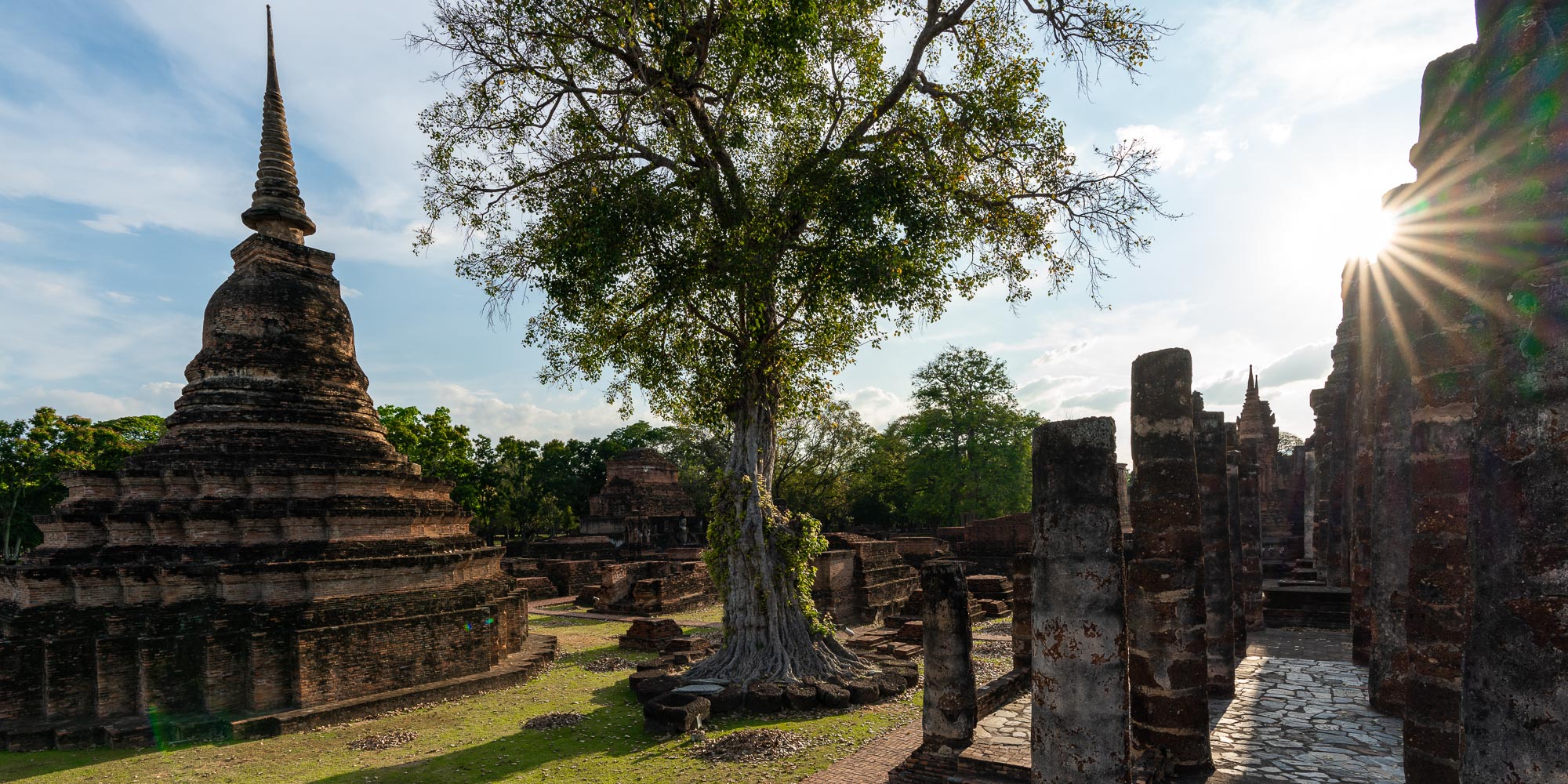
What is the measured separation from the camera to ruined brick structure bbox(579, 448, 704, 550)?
35438 mm

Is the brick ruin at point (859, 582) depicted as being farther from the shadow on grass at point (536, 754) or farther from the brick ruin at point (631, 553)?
the shadow on grass at point (536, 754)

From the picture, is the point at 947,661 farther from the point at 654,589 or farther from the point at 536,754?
the point at 654,589

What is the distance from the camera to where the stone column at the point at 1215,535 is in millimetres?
9969

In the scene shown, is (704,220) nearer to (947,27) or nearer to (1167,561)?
(947,27)

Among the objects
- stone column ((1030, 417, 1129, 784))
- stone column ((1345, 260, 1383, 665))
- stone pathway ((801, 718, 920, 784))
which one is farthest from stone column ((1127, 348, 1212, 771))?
stone column ((1345, 260, 1383, 665))

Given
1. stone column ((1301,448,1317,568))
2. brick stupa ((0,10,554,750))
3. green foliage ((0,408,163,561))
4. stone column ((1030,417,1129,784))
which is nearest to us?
stone column ((1030,417,1129,784))

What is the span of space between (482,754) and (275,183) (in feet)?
37.6

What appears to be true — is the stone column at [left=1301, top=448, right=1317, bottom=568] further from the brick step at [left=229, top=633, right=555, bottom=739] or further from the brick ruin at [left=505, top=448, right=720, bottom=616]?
the brick step at [left=229, top=633, right=555, bottom=739]

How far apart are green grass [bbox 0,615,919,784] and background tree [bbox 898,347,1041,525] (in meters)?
28.7

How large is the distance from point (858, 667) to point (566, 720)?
451 centimetres

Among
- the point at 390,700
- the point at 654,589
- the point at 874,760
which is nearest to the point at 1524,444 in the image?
the point at 874,760

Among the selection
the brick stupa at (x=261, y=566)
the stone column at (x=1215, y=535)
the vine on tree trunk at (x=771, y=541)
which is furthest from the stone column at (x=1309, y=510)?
the brick stupa at (x=261, y=566)

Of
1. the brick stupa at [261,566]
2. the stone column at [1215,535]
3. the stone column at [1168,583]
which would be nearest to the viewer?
the stone column at [1168,583]

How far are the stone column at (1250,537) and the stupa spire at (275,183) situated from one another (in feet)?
59.6
